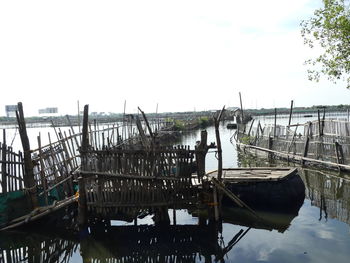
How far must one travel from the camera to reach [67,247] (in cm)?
898

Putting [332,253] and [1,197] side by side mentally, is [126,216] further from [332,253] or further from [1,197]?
[332,253]

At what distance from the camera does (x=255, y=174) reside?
11.9 meters

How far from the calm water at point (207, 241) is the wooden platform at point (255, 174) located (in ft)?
3.59

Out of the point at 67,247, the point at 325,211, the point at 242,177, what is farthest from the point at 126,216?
the point at 325,211

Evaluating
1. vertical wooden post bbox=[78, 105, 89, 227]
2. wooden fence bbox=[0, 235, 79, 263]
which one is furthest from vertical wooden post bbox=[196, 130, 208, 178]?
wooden fence bbox=[0, 235, 79, 263]

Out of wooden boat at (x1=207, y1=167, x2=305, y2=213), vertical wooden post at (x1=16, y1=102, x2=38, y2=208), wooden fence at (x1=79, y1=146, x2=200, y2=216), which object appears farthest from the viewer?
wooden boat at (x1=207, y1=167, x2=305, y2=213)

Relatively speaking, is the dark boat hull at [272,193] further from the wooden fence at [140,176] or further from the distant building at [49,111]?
the distant building at [49,111]

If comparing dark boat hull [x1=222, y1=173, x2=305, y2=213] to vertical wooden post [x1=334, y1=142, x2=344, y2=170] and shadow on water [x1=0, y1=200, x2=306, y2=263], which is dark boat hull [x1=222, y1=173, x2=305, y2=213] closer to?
shadow on water [x1=0, y1=200, x2=306, y2=263]

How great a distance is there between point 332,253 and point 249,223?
274 cm

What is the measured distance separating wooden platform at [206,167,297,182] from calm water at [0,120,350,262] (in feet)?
3.59

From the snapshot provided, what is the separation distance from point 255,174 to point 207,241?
3.94m

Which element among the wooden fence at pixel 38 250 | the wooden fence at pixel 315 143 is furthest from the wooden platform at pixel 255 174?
the wooden fence at pixel 315 143

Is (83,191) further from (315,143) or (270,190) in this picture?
(315,143)

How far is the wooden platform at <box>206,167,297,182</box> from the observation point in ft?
35.4
